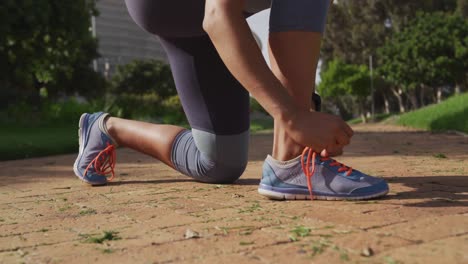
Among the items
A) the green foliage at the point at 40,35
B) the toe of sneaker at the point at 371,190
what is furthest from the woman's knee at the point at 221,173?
the green foliage at the point at 40,35

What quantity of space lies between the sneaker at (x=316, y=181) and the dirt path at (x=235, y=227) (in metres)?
0.05

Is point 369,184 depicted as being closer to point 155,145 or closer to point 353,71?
point 155,145

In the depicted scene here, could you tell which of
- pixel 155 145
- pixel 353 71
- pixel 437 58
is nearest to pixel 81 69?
pixel 353 71

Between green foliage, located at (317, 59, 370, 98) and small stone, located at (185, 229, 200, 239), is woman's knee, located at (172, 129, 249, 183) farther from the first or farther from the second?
green foliage, located at (317, 59, 370, 98)

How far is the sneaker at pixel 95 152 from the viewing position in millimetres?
2672

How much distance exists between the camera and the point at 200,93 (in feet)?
8.04

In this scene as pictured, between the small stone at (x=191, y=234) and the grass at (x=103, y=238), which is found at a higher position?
the small stone at (x=191, y=234)

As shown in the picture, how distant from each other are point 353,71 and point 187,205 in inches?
1237

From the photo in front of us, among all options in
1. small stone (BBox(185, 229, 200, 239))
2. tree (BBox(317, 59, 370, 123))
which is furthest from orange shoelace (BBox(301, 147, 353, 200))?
tree (BBox(317, 59, 370, 123))

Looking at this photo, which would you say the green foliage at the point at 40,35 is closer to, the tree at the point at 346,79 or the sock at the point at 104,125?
the sock at the point at 104,125

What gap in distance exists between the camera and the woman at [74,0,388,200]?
5.25 feet

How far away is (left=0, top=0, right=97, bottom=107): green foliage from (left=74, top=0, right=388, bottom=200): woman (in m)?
10.3

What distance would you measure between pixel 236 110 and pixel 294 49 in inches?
25.3

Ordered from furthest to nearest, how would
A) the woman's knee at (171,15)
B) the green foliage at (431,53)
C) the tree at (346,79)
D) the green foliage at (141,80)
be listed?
the green foliage at (141,80) < the tree at (346,79) < the green foliage at (431,53) < the woman's knee at (171,15)
